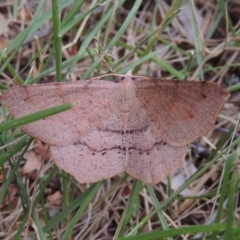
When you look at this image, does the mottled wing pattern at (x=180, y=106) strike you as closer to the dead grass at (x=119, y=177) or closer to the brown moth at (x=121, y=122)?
the brown moth at (x=121, y=122)

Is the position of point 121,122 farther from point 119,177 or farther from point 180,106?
point 119,177

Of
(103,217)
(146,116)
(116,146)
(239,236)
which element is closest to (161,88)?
(146,116)

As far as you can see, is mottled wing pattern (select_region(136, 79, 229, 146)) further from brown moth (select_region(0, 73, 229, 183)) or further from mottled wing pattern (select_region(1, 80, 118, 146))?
mottled wing pattern (select_region(1, 80, 118, 146))

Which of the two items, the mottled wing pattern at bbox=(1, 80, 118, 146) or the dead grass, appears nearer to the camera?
the mottled wing pattern at bbox=(1, 80, 118, 146)

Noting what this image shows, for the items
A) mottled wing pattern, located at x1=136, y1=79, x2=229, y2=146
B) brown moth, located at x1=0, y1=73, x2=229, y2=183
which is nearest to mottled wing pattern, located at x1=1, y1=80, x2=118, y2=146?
brown moth, located at x1=0, y1=73, x2=229, y2=183

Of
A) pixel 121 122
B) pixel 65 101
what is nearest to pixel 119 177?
pixel 121 122

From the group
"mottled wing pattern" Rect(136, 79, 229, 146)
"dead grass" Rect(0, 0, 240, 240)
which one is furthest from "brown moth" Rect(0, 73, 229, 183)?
"dead grass" Rect(0, 0, 240, 240)
